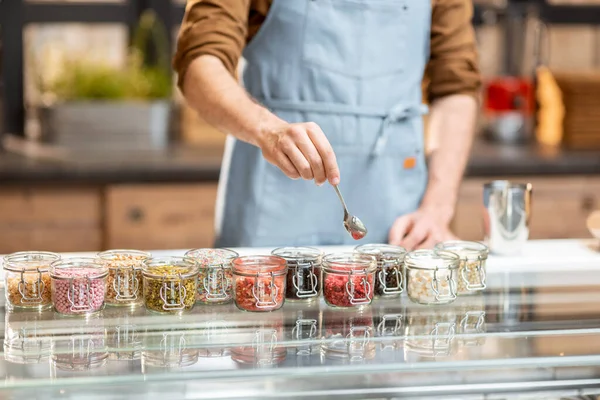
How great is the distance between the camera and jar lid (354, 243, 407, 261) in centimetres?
126

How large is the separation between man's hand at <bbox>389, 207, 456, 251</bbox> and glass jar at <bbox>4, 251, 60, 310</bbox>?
73 centimetres

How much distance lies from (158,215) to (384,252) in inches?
60.0

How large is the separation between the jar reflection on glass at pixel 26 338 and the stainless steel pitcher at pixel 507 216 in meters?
0.79

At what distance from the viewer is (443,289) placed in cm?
121

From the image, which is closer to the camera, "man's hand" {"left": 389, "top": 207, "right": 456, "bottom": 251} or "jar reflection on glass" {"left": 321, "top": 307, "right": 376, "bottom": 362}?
"jar reflection on glass" {"left": 321, "top": 307, "right": 376, "bottom": 362}

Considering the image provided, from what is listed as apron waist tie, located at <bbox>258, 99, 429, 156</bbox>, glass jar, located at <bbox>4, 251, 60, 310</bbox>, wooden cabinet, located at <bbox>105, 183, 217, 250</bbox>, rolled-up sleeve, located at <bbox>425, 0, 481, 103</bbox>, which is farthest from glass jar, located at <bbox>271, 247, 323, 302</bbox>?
wooden cabinet, located at <bbox>105, 183, 217, 250</bbox>

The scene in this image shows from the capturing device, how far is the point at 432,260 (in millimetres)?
1247

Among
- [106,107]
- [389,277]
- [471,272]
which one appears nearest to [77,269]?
[389,277]

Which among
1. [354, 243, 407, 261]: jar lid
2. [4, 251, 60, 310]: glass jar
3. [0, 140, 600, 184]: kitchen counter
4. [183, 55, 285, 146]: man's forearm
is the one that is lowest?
[4, 251, 60, 310]: glass jar

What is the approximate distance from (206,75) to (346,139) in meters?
0.34

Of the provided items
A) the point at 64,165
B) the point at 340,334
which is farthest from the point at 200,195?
the point at 340,334

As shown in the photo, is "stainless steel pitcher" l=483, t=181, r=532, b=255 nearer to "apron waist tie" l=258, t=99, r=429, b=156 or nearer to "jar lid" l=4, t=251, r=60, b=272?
"apron waist tie" l=258, t=99, r=429, b=156

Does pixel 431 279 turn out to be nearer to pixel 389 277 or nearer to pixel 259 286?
pixel 389 277

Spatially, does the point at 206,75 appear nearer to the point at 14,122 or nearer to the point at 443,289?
the point at 443,289
